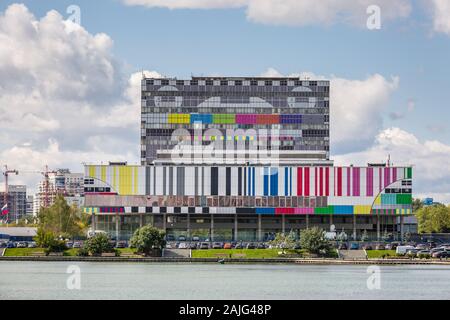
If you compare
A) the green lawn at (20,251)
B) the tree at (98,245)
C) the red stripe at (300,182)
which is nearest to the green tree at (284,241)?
the red stripe at (300,182)

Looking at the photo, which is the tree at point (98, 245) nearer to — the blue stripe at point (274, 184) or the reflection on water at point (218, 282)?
the reflection on water at point (218, 282)

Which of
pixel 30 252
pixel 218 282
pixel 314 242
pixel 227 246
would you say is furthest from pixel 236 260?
pixel 218 282

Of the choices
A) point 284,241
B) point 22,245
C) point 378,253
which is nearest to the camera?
point 378,253

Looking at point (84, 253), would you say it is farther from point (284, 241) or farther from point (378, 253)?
point (378, 253)

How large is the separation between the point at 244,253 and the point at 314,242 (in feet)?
38.1

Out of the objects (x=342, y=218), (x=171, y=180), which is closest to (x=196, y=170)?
(x=171, y=180)

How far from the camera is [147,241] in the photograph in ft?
514

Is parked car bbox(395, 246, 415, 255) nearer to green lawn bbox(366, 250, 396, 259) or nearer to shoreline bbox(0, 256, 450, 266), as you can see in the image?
green lawn bbox(366, 250, 396, 259)

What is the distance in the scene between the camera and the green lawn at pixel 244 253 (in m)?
159

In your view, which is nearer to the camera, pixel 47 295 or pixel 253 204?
pixel 47 295

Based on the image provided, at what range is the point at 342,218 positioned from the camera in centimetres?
19588

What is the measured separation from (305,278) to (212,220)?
82.0 metres
